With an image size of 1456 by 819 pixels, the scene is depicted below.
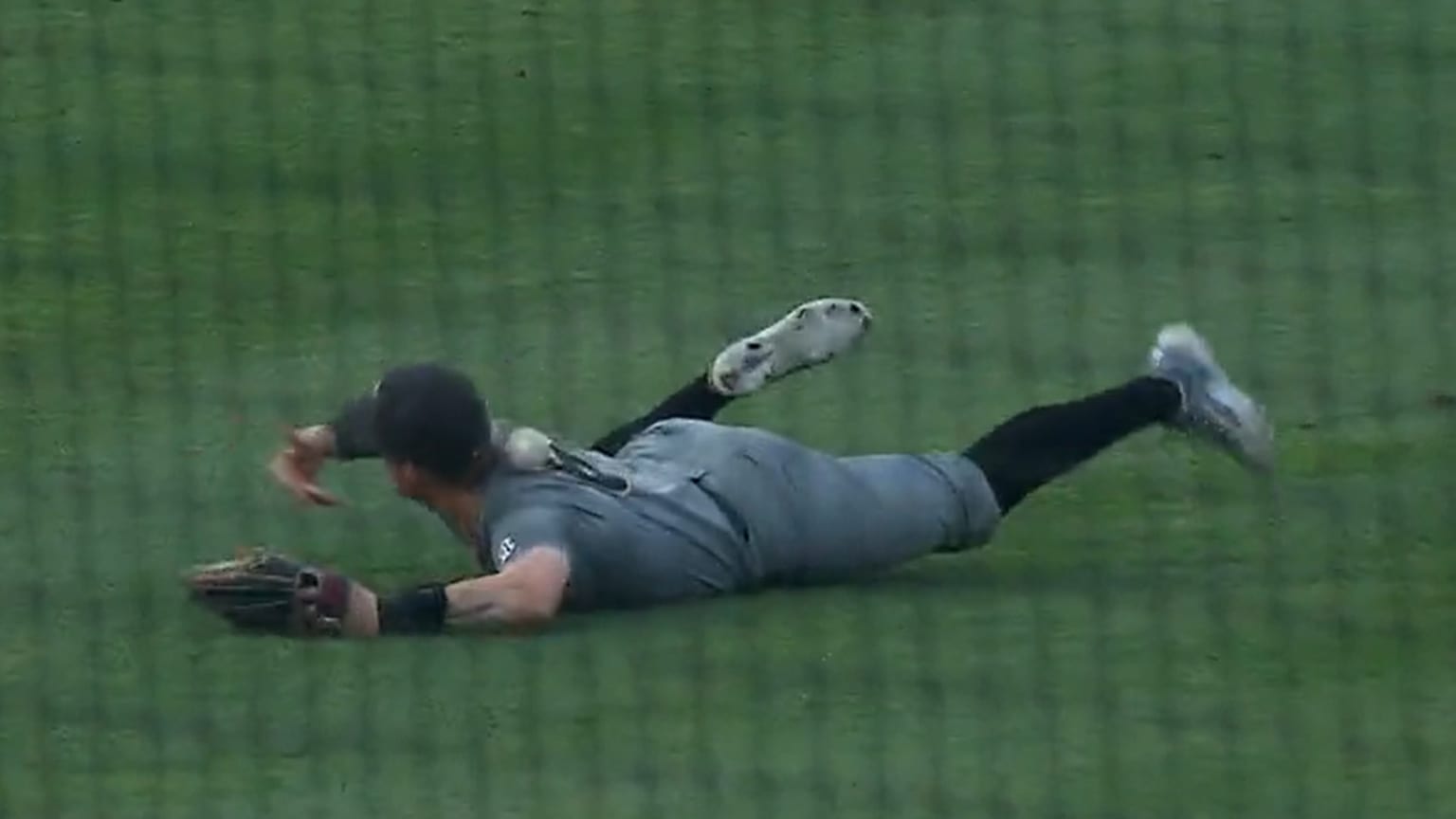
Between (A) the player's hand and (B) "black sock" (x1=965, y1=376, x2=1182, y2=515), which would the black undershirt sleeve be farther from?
(B) "black sock" (x1=965, y1=376, x2=1182, y2=515)

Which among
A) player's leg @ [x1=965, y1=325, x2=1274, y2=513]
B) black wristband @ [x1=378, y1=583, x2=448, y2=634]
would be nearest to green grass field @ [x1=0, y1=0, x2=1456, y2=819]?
black wristband @ [x1=378, y1=583, x2=448, y2=634]

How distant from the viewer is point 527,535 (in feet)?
23.1

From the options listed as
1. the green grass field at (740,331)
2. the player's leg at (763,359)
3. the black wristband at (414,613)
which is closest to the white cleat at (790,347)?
the player's leg at (763,359)

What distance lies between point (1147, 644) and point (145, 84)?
493cm

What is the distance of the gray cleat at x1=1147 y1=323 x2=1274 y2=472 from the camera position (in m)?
7.73

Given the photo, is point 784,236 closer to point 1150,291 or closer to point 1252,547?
point 1150,291

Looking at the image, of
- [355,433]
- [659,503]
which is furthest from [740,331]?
[659,503]

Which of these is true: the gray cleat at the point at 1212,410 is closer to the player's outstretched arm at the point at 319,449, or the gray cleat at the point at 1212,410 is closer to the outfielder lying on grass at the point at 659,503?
the outfielder lying on grass at the point at 659,503

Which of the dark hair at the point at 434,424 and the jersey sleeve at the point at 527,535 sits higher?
the dark hair at the point at 434,424

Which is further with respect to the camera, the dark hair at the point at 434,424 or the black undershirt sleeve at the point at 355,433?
the black undershirt sleeve at the point at 355,433

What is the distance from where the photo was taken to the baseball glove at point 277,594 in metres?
6.77

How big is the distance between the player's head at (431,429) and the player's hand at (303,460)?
40 cm

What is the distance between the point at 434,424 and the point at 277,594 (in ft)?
1.58

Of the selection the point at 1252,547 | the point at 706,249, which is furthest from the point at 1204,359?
the point at 706,249
